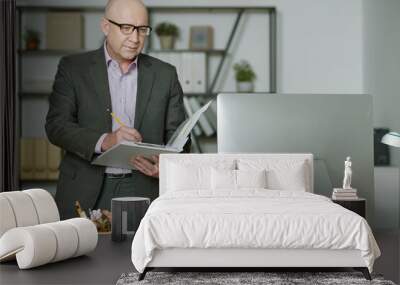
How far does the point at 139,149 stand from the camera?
14.3 feet

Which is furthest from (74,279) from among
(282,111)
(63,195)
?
(282,111)

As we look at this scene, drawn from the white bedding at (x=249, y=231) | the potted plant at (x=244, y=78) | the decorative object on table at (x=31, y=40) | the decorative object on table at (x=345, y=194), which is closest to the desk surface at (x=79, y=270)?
the white bedding at (x=249, y=231)

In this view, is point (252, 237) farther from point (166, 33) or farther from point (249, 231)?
point (166, 33)

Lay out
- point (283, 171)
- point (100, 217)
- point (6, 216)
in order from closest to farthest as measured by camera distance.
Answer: point (6, 216), point (283, 171), point (100, 217)

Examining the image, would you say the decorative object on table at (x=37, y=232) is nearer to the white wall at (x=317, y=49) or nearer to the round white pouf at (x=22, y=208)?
the round white pouf at (x=22, y=208)

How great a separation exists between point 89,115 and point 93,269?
4.67 feet

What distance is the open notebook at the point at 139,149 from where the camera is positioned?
4246 mm

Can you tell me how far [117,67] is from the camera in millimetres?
4855

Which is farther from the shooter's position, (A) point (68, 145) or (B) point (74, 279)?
(A) point (68, 145)

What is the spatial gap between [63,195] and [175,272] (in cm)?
147

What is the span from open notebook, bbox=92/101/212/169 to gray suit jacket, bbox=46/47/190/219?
0.16 m

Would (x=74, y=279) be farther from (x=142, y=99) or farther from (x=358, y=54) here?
(x=358, y=54)

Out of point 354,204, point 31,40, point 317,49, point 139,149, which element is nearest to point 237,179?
point 139,149

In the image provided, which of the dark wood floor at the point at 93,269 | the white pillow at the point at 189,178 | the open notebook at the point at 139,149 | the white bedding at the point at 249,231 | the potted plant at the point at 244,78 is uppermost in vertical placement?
the potted plant at the point at 244,78
